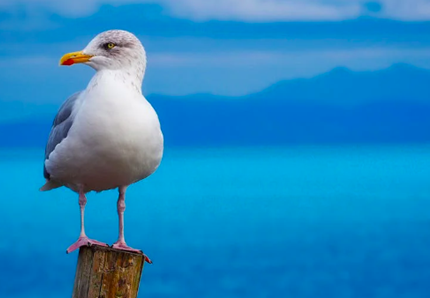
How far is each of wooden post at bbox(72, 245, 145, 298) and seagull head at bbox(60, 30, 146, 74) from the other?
113cm

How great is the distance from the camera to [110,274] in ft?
13.2

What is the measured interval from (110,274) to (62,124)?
1.03 m

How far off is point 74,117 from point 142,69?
52 cm

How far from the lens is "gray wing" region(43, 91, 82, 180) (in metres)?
4.37

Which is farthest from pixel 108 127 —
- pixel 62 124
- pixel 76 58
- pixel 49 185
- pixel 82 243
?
pixel 49 185

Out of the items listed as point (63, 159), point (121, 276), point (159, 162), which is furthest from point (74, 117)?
point (121, 276)

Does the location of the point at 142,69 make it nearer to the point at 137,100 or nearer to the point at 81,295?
the point at 137,100

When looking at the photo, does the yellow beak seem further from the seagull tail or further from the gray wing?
the seagull tail

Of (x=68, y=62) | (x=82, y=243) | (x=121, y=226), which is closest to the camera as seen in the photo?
(x=82, y=243)

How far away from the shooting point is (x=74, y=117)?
14.1ft

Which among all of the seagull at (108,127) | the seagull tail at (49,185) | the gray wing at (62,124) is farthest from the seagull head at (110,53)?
the seagull tail at (49,185)

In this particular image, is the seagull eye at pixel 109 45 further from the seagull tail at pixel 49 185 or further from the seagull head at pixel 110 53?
the seagull tail at pixel 49 185

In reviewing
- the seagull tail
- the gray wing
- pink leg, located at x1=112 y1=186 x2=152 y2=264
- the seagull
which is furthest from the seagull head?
the seagull tail

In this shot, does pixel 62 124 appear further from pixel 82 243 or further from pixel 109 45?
pixel 82 243
